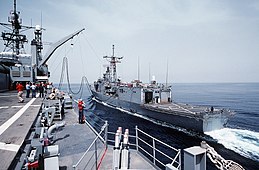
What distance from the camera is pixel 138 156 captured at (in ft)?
20.5

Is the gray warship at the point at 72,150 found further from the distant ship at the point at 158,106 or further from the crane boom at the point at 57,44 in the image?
the crane boom at the point at 57,44

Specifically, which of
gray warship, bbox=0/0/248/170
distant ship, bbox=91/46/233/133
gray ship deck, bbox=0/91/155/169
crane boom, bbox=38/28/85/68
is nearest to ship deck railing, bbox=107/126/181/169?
gray warship, bbox=0/0/248/170

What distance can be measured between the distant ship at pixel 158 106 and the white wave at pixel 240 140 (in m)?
0.99

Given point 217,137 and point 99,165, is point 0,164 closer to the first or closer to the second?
point 99,165

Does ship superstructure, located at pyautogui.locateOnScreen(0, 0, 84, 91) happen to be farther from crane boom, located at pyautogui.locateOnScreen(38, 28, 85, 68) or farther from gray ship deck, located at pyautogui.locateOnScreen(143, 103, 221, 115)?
gray ship deck, located at pyautogui.locateOnScreen(143, 103, 221, 115)

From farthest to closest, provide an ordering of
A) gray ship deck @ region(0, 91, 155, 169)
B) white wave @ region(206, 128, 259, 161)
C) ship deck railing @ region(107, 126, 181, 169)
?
white wave @ region(206, 128, 259, 161) < ship deck railing @ region(107, 126, 181, 169) < gray ship deck @ region(0, 91, 155, 169)

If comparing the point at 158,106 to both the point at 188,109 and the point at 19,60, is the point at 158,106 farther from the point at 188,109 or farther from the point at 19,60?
the point at 19,60

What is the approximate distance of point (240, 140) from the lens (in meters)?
16.1

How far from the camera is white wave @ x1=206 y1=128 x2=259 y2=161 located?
44.8 ft

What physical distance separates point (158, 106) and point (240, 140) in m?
11.4

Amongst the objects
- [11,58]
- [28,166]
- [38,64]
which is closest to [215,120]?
[28,166]

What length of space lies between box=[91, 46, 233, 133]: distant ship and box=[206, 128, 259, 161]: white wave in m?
0.99

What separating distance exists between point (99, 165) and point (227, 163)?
3.98m

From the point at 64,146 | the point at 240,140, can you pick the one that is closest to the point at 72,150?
the point at 64,146
